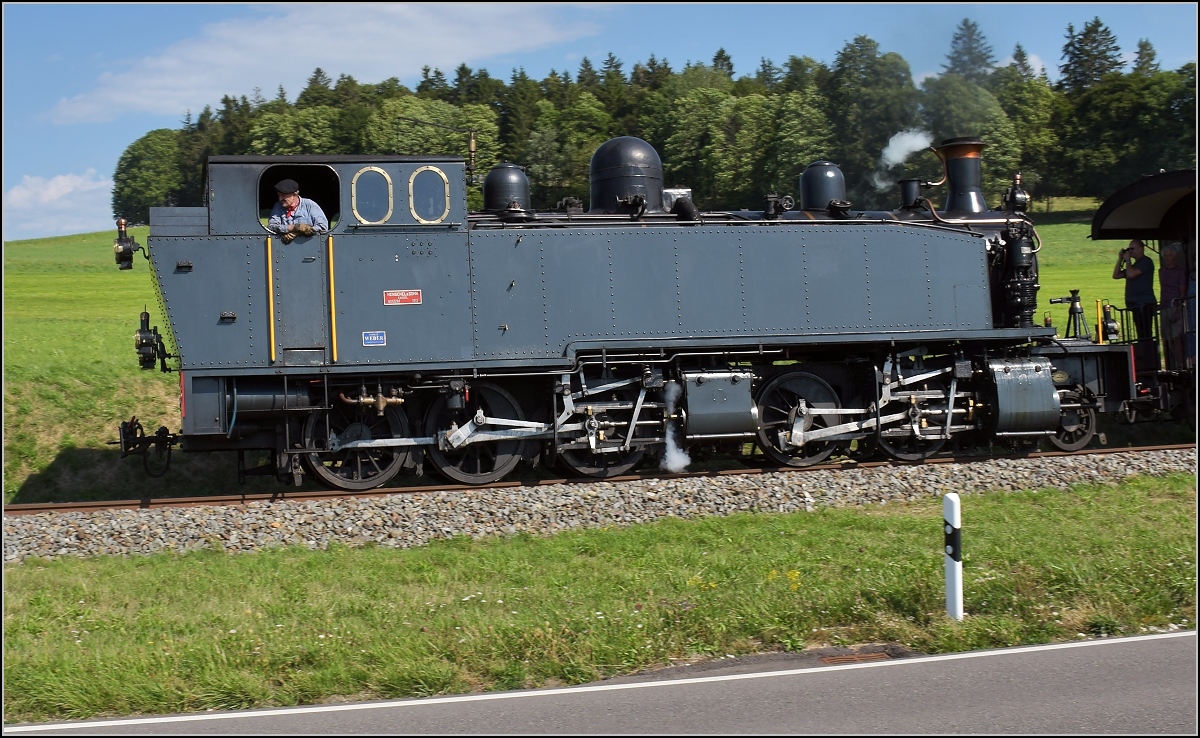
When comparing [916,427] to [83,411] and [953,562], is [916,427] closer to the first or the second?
[953,562]

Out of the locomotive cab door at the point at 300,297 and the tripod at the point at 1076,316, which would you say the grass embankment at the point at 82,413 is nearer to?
the locomotive cab door at the point at 300,297

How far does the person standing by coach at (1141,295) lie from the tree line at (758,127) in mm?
25436

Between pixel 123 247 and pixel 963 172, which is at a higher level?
pixel 963 172

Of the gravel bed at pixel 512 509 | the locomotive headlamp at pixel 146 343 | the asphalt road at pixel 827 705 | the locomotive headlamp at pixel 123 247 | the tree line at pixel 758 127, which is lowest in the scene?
the asphalt road at pixel 827 705

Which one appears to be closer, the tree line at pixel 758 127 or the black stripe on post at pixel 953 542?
the black stripe on post at pixel 953 542

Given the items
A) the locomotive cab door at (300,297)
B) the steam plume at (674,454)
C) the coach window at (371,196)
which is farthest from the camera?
the steam plume at (674,454)

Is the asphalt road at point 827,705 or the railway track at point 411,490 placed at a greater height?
the railway track at point 411,490

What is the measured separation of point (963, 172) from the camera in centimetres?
1352

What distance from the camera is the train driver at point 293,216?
10500 mm

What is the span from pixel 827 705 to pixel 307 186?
8.41 metres

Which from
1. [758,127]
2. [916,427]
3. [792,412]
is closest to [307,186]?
[792,412]

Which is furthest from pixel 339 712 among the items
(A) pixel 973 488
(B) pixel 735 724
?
(A) pixel 973 488

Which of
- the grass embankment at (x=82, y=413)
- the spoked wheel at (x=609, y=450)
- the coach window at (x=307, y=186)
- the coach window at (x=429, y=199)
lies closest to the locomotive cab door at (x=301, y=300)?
the coach window at (x=307, y=186)

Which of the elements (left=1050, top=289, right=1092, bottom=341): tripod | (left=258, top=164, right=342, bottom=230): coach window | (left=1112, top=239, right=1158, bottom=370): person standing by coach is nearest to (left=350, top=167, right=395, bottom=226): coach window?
(left=258, top=164, right=342, bottom=230): coach window
